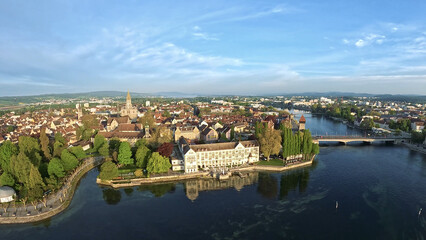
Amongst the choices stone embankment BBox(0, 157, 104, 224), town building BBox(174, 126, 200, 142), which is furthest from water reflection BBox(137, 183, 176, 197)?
town building BBox(174, 126, 200, 142)

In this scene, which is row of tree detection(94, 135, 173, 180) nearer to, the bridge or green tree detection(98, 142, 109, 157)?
green tree detection(98, 142, 109, 157)

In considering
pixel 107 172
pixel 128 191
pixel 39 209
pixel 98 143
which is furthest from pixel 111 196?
pixel 98 143

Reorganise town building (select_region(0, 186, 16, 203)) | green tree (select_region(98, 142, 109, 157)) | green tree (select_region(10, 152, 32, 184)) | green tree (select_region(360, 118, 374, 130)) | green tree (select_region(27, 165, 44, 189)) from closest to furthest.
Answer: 1. town building (select_region(0, 186, 16, 203))
2. green tree (select_region(27, 165, 44, 189))
3. green tree (select_region(10, 152, 32, 184))
4. green tree (select_region(98, 142, 109, 157))
5. green tree (select_region(360, 118, 374, 130))

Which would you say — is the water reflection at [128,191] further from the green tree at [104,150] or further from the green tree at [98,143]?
the green tree at [98,143]

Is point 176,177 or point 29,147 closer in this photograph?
point 176,177

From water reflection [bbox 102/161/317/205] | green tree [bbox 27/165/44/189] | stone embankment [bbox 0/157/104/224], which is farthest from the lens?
water reflection [bbox 102/161/317/205]

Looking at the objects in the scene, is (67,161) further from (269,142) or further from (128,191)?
(269,142)
